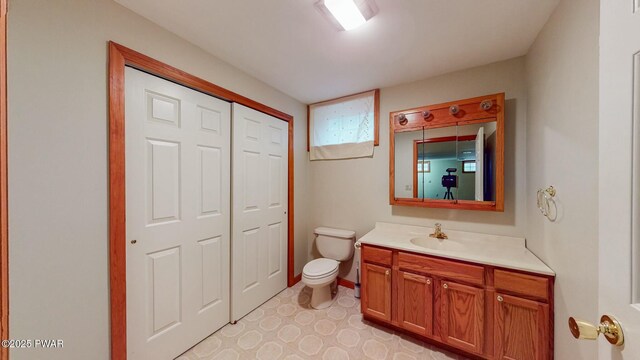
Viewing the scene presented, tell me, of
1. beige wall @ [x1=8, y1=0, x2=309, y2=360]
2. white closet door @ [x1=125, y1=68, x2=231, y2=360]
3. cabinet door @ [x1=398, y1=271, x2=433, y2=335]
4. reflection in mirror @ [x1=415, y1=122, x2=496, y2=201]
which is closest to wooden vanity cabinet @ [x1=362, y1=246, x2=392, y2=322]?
cabinet door @ [x1=398, y1=271, x2=433, y2=335]

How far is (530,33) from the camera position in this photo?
1.45 metres

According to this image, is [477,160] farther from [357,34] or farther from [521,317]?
[357,34]

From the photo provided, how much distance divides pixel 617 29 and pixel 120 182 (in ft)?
6.63

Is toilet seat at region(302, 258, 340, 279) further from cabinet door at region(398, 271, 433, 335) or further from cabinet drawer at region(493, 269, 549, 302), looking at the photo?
cabinet drawer at region(493, 269, 549, 302)

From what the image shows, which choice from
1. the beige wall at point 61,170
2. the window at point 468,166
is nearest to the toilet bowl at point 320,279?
the beige wall at point 61,170

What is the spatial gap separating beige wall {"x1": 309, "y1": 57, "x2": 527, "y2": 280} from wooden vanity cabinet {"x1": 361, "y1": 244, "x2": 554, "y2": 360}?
56cm

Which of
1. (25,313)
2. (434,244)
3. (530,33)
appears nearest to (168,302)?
(25,313)

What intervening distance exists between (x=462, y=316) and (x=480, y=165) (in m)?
1.18

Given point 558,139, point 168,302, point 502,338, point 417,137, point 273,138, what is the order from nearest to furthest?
1. point 558,139
2. point 502,338
3. point 168,302
4. point 417,137
5. point 273,138

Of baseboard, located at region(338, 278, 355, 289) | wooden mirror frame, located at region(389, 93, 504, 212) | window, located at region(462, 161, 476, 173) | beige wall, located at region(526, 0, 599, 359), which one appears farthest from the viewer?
baseboard, located at region(338, 278, 355, 289)

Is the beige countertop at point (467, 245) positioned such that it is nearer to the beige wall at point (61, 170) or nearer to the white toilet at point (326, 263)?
the white toilet at point (326, 263)

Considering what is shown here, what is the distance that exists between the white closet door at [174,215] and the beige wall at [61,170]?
149 mm

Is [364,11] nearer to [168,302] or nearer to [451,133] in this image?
[451,133]

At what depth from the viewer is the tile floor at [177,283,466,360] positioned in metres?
1.57
